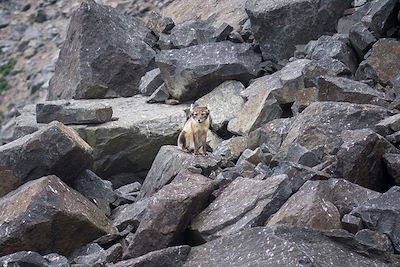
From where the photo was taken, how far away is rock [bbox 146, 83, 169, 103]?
18203mm

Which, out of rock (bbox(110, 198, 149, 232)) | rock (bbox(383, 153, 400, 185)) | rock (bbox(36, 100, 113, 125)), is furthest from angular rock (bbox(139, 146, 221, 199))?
rock (bbox(383, 153, 400, 185))

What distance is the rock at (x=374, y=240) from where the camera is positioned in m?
9.66

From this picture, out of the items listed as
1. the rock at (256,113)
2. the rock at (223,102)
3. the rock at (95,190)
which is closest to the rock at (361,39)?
the rock at (256,113)

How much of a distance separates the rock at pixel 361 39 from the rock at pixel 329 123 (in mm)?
3146

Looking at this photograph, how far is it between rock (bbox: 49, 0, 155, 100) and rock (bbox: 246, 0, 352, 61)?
306 cm

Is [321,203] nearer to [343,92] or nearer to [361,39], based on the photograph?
[343,92]

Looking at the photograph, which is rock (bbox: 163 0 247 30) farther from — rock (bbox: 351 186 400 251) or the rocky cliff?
rock (bbox: 351 186 400 251)

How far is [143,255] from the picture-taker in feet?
34.5

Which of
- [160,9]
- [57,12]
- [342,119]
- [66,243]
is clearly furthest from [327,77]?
[57,12]

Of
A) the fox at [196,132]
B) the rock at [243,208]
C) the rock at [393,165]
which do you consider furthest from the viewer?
the fox at [196,132]

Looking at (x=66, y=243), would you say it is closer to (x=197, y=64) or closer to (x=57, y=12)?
(x=197, y=64)

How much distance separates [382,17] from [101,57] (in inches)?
239

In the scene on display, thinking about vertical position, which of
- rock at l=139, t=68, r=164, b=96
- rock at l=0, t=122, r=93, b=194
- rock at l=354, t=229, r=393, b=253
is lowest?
rock at l=139, t=68, r=164, b=96

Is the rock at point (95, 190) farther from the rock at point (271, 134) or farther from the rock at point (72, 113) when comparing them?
the rock at point (72, 113)
